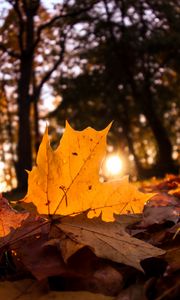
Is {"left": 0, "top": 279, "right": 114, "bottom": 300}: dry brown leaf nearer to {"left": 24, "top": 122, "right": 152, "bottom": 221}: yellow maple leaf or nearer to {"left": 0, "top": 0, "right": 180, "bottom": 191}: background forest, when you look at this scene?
{"left": 24, "top": 122, "right": 152, "bottom": 221}: yellow maple leaf

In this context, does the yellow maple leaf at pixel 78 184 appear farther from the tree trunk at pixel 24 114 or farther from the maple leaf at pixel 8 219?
the tree trunk at pixel 24 114

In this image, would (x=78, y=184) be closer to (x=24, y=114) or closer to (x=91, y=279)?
(x=91, y=279)

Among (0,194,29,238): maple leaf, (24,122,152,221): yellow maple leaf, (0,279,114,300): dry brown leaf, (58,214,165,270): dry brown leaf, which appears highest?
(24,122,152,221): yellow maple leaf

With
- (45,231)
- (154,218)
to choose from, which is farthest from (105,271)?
(154,218)

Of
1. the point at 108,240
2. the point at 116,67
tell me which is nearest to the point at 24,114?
the point at 116,67

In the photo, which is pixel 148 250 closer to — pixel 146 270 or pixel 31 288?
pixel 146 270

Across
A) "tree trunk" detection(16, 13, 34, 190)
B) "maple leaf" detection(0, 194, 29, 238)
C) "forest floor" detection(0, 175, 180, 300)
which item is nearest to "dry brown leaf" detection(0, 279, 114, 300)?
"forest floor" detection(0, 175, 180, 300)
